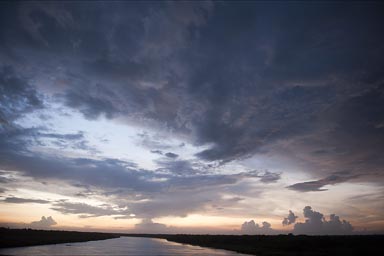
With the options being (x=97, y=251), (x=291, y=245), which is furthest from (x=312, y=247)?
(x=97, y=251)

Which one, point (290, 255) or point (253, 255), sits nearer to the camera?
point (290, 255)

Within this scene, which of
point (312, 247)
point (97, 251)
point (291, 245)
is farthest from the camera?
point (291, 245)

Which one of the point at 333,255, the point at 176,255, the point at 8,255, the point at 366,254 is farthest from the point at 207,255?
the point at 8,255

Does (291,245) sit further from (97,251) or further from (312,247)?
(97,251)

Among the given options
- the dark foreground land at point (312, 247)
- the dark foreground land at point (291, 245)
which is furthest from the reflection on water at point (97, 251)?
the dark foreground land at point (312, 247)

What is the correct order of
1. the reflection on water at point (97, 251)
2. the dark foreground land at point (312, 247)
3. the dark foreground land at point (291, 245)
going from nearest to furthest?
the reflection on water at point (97, 251) < the dark foreground land at point (312, 247) < the dark foreground land at point (291, 245)

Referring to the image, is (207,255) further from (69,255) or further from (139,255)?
(69,255)

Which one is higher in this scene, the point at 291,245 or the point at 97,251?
the point at 291,245

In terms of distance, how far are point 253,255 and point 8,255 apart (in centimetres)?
5035

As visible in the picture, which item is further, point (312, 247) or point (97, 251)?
point (312, 247)

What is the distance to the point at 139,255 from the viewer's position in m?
63.5

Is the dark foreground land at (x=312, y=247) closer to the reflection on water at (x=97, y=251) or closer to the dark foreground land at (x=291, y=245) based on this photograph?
the dark foreground land at (x=291, y=245)

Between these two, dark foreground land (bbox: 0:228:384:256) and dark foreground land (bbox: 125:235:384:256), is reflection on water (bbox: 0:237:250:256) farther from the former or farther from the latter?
dark foreground land (bbox: 125:235:384:256)

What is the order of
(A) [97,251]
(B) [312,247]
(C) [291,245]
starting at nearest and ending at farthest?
1. (A) [97,251]
2. (B) [312,247]
3. (C) [291,245]
